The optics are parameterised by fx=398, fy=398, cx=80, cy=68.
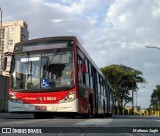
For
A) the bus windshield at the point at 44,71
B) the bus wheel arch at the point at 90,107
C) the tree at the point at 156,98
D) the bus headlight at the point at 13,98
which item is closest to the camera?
the bus windshield at the point at 44,71

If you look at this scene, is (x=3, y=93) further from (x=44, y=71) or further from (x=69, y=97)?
(x=69, y=97)

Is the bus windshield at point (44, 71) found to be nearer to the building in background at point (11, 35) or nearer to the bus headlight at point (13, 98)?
the bus headlight at point (13, 98)

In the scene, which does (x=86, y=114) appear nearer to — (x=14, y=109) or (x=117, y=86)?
(x=14, y=109)

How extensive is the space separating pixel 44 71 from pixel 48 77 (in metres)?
0.30

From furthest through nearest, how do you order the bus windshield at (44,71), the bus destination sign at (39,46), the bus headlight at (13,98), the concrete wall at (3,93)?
the concrete wall at (3,93) < the bus destination sign at (39,46) < the bus headlight at (13,98) < the bus windshield at (44,71)

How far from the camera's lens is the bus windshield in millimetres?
14977

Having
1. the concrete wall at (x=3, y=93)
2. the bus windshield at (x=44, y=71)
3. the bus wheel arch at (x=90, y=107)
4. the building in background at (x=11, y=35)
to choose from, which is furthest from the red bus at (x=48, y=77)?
the building in background at (x=11, y=35)

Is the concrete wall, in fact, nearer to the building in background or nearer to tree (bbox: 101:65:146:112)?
the building in background

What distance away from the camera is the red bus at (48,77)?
1475cm

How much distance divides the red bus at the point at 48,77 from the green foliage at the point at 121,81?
65433 millimetres

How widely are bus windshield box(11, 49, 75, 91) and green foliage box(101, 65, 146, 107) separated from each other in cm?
6569

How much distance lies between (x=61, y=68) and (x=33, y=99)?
1.58 meters

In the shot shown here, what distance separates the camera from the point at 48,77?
595 inches

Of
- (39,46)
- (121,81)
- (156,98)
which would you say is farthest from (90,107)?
(156,98)
